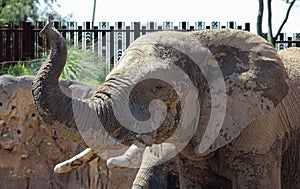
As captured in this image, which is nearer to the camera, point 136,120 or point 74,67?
point 136,120

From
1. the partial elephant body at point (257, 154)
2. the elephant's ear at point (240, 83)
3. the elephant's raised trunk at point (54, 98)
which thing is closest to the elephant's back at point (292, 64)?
the partial elephant body at point (257, 154)

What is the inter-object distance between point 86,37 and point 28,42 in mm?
1116

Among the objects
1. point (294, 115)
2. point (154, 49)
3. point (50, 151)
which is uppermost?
point (154, 49)

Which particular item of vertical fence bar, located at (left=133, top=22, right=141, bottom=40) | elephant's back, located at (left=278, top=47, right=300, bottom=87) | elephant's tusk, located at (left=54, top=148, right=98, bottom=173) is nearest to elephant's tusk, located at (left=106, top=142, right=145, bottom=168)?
elephant's tusk, located at (left=54, top=148, right=98, bottom=173)

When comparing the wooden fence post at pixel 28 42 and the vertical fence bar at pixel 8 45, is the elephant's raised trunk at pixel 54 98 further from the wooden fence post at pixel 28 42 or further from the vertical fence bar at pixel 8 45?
the vertical fence bar at pixel 8 45

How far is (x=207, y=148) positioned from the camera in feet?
17.6

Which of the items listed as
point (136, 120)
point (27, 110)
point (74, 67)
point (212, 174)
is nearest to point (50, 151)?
point (27, 110)

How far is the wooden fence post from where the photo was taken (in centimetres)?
1527

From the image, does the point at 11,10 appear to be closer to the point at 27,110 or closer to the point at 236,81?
the point at 27,110

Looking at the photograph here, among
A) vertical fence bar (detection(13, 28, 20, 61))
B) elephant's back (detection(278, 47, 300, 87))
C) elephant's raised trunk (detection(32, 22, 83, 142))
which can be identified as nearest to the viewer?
elephant's raised trunk (detection(32, 22, 83, 142))

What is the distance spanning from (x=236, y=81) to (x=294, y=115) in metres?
0.69

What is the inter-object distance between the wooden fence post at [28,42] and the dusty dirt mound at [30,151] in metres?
5.37

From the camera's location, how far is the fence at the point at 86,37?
15109 mm

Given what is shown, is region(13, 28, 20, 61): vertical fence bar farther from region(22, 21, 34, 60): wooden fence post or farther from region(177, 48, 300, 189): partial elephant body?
region(177, 48, 300, 189): partial elephant body
